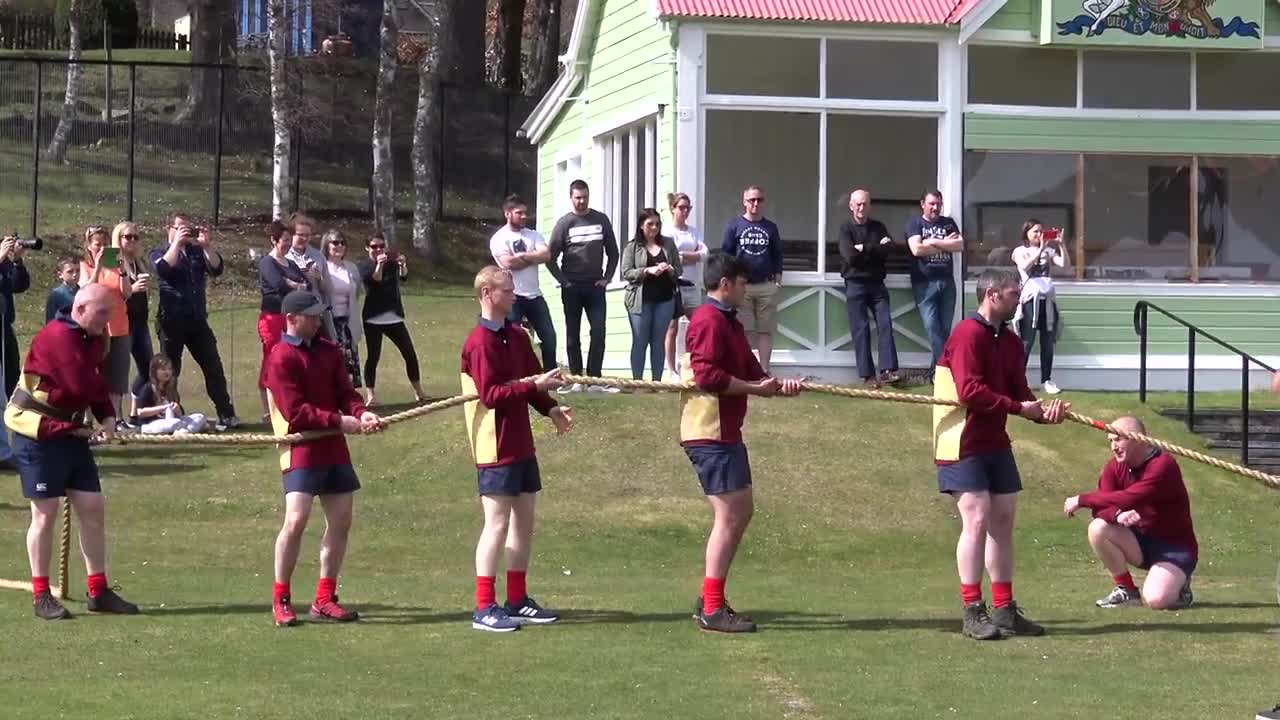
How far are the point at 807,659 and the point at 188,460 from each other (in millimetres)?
9184

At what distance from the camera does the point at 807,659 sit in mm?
9742

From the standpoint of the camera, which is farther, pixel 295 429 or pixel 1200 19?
pixel 1200 19

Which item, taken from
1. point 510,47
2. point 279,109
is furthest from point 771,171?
point 510,47

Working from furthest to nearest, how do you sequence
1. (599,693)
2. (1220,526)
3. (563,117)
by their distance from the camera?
(563,117), (1220,526), (599,693)

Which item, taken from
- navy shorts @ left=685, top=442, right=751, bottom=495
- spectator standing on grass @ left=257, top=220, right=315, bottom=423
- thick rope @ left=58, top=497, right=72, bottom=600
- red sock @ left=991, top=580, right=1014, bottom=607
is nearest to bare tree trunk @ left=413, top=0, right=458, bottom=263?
spectator standing on grass @ left=257, top=220, right=315, bottom=423

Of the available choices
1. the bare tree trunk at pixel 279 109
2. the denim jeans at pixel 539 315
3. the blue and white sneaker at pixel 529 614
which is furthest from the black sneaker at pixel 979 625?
the bare tree trunk at pixel 279 109

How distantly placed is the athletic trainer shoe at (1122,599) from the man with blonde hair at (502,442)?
142 inches

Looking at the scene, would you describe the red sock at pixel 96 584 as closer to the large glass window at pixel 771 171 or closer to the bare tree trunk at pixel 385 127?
the large glass window at pixel 771 171

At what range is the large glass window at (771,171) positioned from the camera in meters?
20.8

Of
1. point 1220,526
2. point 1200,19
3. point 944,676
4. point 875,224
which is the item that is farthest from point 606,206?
point 944,676

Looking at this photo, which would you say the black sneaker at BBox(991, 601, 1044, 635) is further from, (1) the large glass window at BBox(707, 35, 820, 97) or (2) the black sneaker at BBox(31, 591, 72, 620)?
(1) the large glass window at BBox(707, 35, 820, 97)

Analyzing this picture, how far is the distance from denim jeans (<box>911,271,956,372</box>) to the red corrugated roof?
2809 mm

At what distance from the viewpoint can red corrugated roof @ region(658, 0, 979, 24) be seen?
1956cm

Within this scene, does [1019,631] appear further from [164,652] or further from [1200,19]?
[1200,19]
